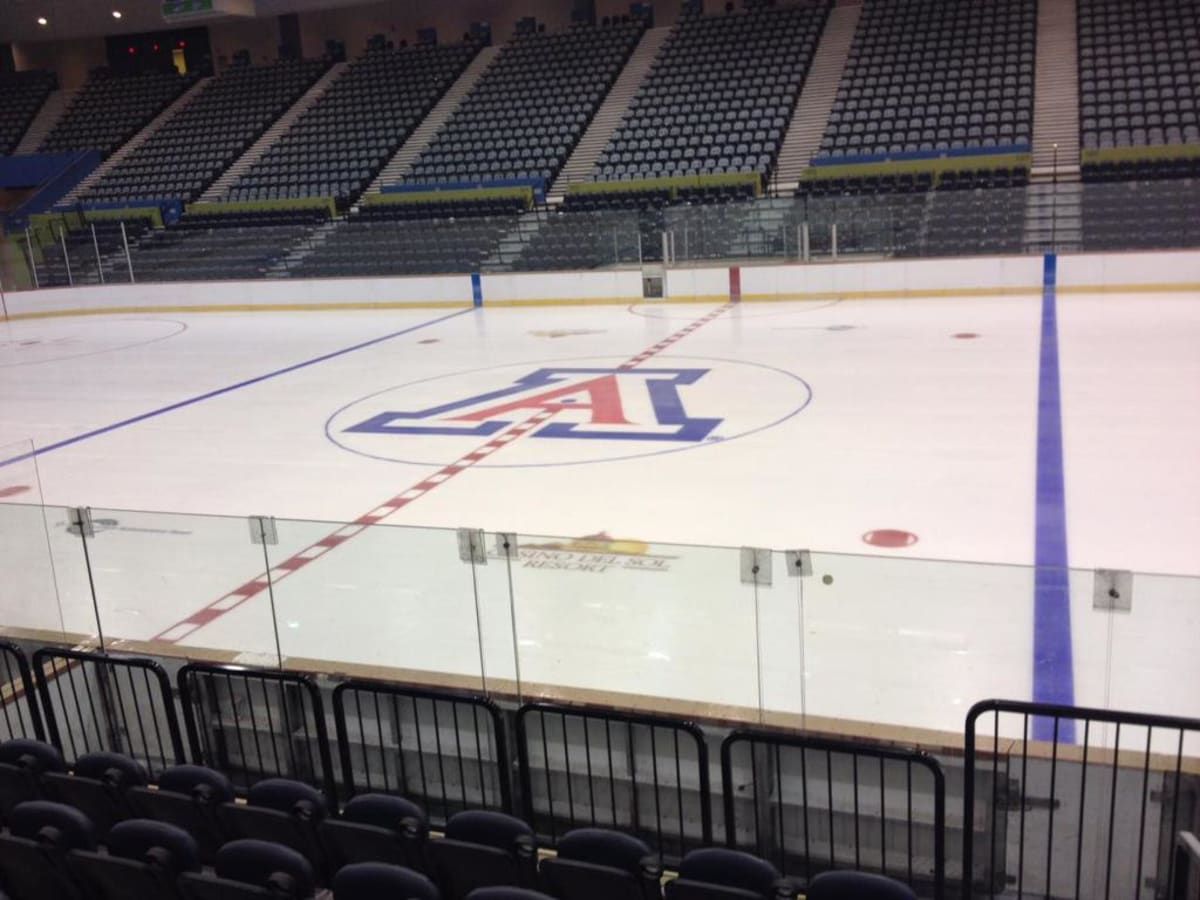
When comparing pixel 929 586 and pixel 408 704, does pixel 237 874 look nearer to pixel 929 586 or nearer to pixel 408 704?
pixel 408 704

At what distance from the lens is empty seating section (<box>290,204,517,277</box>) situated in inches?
816

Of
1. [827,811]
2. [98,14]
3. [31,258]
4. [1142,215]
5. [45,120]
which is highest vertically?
[98,14]

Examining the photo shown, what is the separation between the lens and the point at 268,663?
4.83 metres

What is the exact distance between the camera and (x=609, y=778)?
169 inches

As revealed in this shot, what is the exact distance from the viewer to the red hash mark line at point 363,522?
15.3ft

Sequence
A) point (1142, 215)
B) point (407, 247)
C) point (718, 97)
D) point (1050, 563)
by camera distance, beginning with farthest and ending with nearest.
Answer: point (718, 97) → point (407, 247) → point (1142, 215) → point (1050, 563)

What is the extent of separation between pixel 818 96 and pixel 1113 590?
24792mm

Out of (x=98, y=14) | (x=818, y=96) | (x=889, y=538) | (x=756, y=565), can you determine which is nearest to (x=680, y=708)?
(x=756, y=565)

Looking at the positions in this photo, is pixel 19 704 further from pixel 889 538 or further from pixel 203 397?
pixel 203 397

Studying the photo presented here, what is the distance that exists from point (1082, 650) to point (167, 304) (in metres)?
22.4

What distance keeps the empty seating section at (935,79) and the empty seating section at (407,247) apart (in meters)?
7.51

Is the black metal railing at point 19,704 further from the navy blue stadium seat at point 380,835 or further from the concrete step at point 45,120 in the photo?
the concrete step at point 45,120

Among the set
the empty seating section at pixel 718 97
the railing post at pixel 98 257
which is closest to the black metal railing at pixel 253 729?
the empty seating section at pixel 718 97

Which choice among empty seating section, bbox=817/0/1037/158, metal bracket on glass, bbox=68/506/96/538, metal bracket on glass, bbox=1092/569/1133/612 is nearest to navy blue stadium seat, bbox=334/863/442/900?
metal bracket on glass, bbox=1092/569/1133/612
